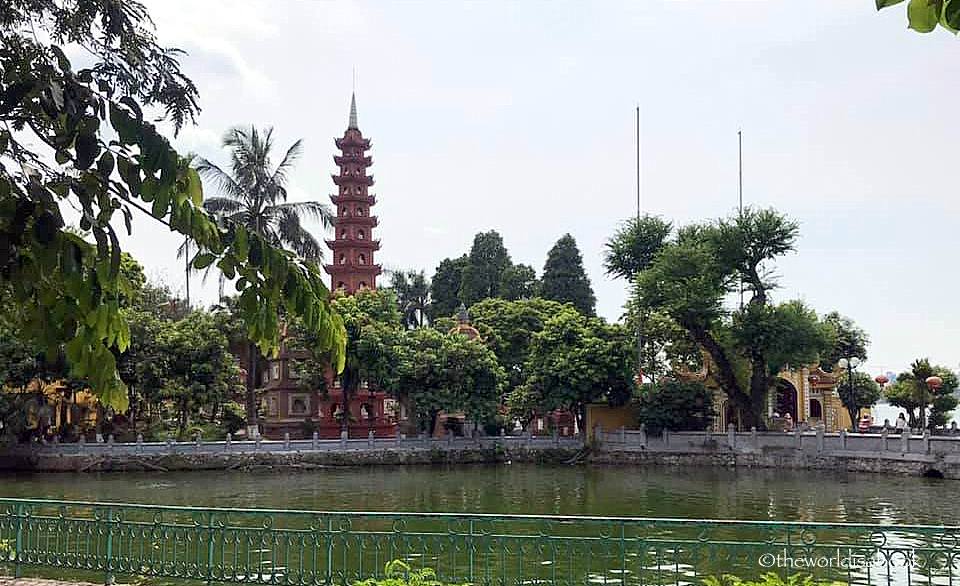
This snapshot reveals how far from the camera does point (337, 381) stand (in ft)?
133

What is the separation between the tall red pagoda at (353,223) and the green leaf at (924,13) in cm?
4378

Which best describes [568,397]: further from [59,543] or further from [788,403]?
[59,543]

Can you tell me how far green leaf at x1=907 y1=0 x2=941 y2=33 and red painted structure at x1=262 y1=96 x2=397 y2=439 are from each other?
39.1 m

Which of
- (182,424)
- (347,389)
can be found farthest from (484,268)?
(182,424)

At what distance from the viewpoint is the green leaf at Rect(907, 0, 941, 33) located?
1.67m

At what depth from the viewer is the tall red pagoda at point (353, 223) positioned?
45469 mm

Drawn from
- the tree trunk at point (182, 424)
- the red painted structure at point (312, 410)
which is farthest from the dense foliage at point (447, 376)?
the tree trunk at point (182, 424)

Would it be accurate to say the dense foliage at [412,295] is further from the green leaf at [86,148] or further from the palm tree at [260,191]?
the green leaf at [86,148]

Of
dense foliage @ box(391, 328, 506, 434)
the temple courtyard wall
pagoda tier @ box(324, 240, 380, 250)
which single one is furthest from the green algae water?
pagoda tier @ box(324, 240, 380, 250)

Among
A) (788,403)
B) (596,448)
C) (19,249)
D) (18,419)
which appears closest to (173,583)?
(19,249)

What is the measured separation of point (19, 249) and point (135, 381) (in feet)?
107

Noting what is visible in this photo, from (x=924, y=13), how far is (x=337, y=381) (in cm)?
A: 3963

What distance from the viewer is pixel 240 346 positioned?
142ft

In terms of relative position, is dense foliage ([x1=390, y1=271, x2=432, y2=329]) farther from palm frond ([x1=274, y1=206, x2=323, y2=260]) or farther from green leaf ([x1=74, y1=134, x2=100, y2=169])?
green leaf ([x1=74, y1=134, x2=100, y2=169])
